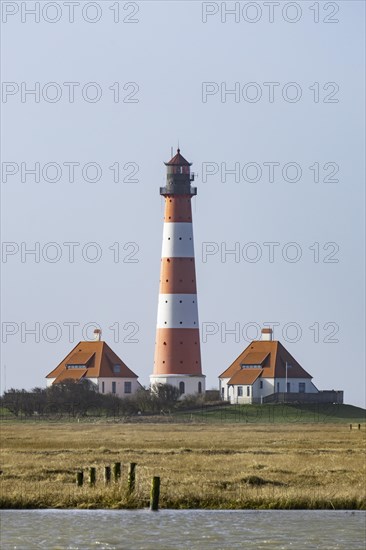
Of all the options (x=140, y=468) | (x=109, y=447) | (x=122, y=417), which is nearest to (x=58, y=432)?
(x=109, y=447)

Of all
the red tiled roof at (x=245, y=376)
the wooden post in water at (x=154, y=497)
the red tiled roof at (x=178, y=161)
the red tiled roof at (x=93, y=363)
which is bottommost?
the wooden post in water at (x=154, y=497)

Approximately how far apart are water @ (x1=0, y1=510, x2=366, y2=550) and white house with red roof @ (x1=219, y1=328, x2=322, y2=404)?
85690 mm

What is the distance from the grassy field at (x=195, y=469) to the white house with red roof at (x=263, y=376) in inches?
1736

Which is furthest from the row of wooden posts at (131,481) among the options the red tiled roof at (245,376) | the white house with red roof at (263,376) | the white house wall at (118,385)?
the white house wall at (118,385)

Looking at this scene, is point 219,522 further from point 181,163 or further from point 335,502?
point 181,163

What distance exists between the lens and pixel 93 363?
5064 inches

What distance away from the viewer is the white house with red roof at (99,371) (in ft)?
416

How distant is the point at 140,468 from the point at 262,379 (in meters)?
78.2

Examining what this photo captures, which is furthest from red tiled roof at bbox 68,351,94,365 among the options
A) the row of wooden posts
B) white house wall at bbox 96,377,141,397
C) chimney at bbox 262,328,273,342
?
the row of wooden posts

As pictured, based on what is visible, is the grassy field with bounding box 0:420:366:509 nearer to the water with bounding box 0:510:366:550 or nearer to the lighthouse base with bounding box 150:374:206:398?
the water with bounding box 0:510:366:550

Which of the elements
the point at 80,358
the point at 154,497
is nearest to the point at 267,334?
the point at 80,358

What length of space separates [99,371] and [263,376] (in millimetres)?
13295

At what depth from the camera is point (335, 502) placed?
37.2 meters

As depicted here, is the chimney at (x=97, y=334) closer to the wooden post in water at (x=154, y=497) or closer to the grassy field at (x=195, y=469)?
the grassy field at (x=195, y=469)
